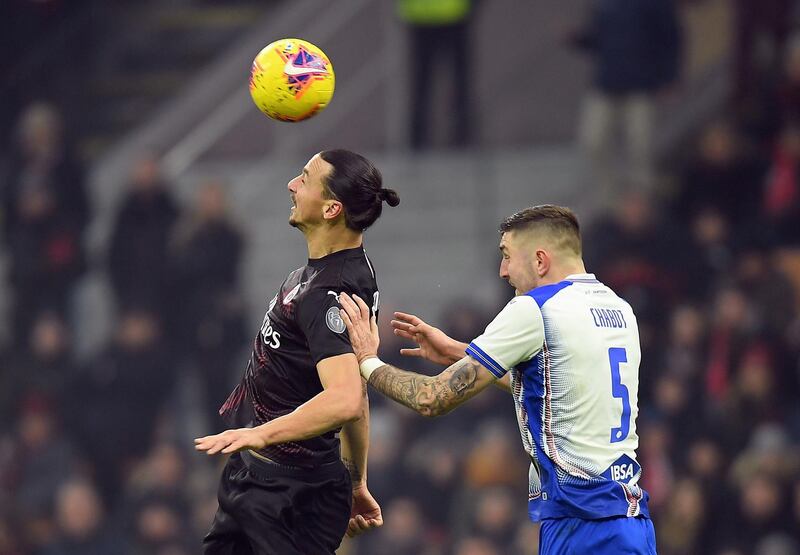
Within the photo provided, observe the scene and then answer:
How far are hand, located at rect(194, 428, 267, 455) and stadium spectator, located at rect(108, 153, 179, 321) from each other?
735 cm

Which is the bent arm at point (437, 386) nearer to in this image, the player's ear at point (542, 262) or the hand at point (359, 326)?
the hand at point (359, 326)

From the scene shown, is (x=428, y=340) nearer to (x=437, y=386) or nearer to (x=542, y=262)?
(x=437, y=386)

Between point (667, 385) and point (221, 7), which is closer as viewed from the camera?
point (667, 385)

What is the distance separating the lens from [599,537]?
5.58 m

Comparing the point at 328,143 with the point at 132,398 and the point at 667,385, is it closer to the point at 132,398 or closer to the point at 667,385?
the point at 132,398

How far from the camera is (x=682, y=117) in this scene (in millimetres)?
13227

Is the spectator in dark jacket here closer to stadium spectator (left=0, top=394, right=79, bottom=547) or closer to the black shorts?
stadium spectator (left=0, top=394, right=79, bottom=547)

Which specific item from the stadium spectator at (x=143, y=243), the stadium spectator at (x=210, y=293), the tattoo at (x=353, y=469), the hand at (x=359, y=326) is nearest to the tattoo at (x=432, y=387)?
the hand at (x=359, y=326)

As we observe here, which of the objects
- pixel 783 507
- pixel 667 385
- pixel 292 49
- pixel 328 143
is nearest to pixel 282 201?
pixel 328 143

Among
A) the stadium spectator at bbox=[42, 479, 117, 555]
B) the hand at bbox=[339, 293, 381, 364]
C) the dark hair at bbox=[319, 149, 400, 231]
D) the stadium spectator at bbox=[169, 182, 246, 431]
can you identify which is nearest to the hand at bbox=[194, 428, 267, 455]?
the hand at bbox=[339, 293, 381, 364]

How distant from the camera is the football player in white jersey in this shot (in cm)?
559

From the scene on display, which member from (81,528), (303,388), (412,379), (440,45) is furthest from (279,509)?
(440,45)

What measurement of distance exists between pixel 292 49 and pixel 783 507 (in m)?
5.19

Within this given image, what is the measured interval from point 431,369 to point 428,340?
213 inches
